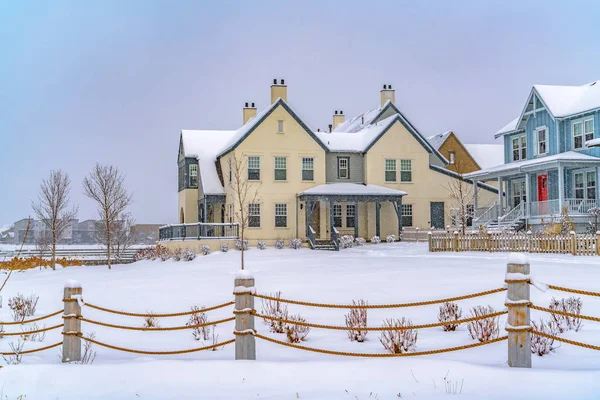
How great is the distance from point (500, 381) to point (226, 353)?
14.9 feet

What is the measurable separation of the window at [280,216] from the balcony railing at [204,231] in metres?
3.00

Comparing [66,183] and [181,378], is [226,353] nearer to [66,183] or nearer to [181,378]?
[181,378]

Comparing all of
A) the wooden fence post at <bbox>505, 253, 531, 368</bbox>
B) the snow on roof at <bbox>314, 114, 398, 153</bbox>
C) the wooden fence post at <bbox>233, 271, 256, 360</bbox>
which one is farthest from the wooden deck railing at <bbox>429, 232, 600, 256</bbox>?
the wooden fence post at <bbox>233, 271, 256, 360</bbox>

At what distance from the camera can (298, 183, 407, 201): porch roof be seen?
120 feet

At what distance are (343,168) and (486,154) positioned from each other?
807 inches

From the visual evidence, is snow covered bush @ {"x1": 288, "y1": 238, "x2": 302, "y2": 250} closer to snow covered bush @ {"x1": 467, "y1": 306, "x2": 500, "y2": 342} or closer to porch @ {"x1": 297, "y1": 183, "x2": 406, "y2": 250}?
porch @ {"x1": 297, "y1": 183, "x2": 406, "y2": 250}

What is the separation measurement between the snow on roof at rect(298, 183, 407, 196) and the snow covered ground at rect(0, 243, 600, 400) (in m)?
14.9

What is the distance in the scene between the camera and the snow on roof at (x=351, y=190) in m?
36.7

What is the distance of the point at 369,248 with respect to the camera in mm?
33969

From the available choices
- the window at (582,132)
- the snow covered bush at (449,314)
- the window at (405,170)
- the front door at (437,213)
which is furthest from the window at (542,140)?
the snow covered bush at (449,314)

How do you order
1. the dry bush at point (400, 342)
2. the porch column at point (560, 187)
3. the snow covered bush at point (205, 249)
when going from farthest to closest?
the snow covered bush at point (205, 249)
the porch column at point (560, 187)
the dry bush at point (400, 342)

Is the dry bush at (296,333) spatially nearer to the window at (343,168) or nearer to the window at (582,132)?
the window at (582,132)

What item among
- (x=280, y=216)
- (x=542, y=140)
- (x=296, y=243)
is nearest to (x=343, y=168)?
(x=280, y=216)

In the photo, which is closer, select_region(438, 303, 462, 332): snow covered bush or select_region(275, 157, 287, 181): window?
select_region(438, 303, 462, 332): snow covered bush
